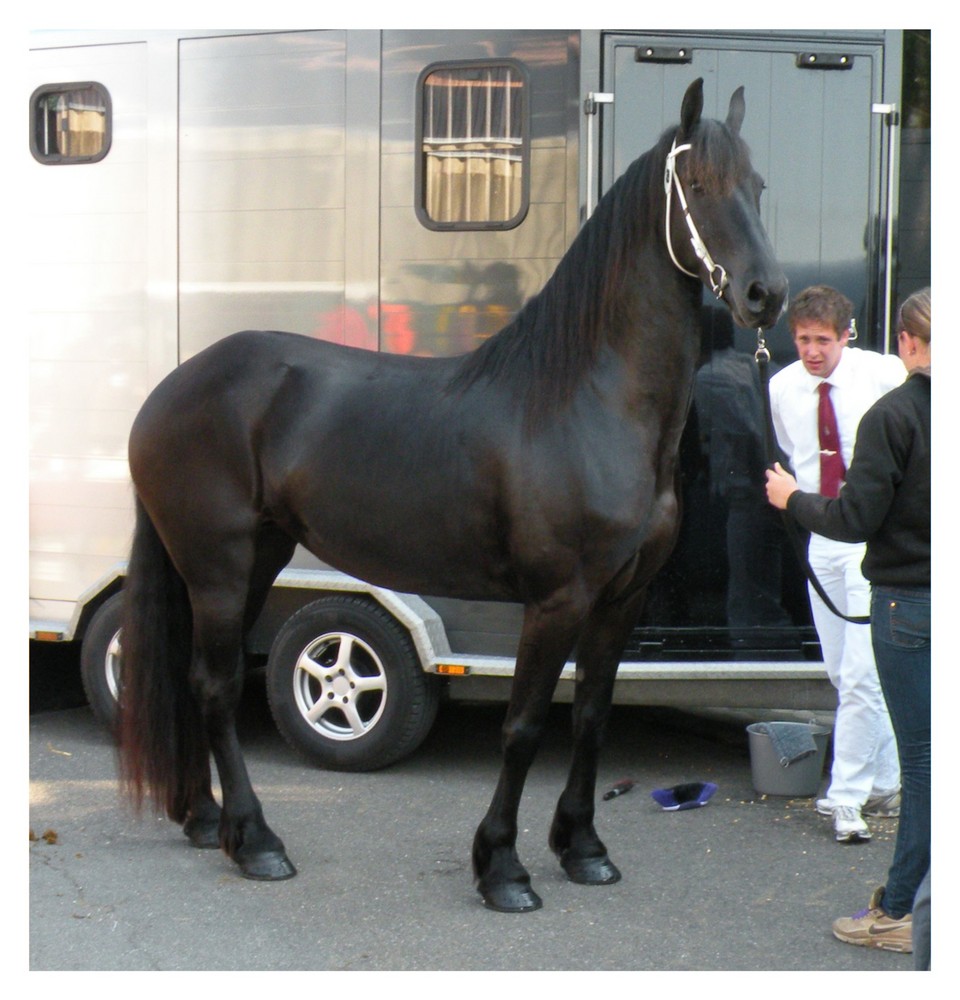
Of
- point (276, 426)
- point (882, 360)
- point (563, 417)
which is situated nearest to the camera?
point (563, 417)

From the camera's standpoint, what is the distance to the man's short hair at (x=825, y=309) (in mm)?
4234

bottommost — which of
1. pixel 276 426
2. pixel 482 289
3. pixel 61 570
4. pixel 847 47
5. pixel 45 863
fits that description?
pixel 45 863

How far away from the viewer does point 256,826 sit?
4.14 metres

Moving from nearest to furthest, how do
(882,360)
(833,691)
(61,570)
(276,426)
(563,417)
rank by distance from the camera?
(563,417)
(276,426)
(882,360)
(833,691)
(61,570)

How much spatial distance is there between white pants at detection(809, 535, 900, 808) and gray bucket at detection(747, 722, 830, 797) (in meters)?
0.30

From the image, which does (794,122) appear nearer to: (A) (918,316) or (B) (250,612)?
(A) (918,316)

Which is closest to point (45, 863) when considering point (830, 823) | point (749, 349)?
point (830, 823)

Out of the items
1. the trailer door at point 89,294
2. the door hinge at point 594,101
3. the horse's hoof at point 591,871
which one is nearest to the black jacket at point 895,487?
the horse's hoof at point 591,871

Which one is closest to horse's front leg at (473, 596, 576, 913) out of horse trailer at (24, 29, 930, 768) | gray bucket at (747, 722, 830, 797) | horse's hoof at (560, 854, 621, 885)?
horse's hoof at (560, 854, 621, 885)

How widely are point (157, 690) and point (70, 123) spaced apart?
99.2 inches

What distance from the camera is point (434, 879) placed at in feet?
13.4

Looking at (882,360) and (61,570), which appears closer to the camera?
(882,360)

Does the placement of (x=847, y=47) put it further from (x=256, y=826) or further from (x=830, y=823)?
(x=256, y=826)

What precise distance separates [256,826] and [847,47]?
340cm
